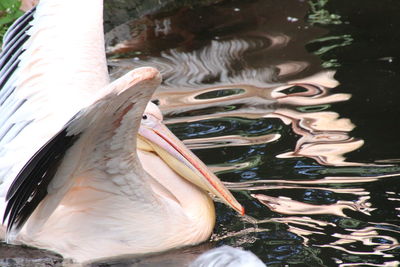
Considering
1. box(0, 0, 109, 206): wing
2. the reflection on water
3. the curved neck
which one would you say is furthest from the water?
box(0, 0, 109, 206): wing

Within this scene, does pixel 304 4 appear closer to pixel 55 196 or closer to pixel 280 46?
pixel 280 46

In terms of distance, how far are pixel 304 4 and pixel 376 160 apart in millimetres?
2638

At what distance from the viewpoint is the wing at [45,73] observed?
366 centimetres

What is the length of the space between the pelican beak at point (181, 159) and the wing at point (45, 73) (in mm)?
323

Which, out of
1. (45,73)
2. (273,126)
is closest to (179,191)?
(45,73)

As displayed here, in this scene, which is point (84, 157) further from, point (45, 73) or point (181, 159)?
point (45, 73)

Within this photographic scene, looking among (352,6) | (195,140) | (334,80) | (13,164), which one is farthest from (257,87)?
(13,164)

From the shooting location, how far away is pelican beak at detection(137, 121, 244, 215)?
12.4ft

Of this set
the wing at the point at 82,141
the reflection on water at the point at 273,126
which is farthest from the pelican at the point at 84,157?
the reflection on water at the point at 273,126

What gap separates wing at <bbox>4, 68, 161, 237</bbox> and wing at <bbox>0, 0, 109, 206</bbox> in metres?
0.16

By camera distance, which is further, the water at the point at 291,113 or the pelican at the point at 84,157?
the water at the point at 291,113

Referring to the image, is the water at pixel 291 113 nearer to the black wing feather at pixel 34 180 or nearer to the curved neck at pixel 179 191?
the curved neck at pixel 179 191

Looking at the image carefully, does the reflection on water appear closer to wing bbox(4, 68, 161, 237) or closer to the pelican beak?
the pelican beak

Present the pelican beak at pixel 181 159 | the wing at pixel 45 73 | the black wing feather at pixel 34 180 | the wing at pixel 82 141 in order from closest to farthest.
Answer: the wing at pixel 82 141 < the black wing feather at pixel 34 180 < the wing at pixel 45 73 < the pelican beak at pixel 181 159
